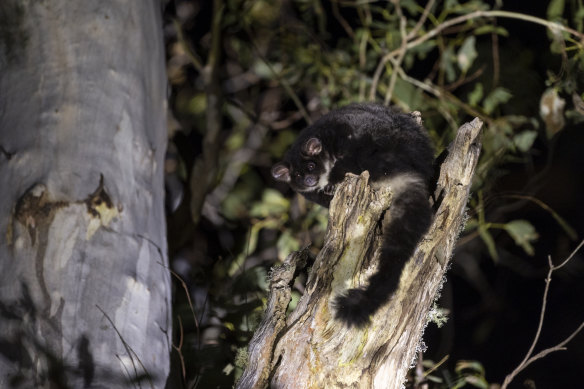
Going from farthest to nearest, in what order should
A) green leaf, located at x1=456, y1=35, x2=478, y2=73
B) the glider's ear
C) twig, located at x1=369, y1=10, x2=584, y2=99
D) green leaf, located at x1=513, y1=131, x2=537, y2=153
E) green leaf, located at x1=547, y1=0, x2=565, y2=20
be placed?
green leaf, located at x1=456, y1=35, x2=478, y2=73 → green leaf, located at x1=513, y1=131, x2=537, y2=153 → green leaf, located at x1=547, y1=0, x2=565, y2=20 → twig, located at x1=369, y1=10, x2=584, y2=99 → the glider's ear

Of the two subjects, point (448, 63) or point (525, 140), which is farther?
point (448, 63)

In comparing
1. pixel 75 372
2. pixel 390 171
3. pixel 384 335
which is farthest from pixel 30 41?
pixel 384 335

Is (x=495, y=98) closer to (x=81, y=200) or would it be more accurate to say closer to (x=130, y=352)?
(x=81, y=200)

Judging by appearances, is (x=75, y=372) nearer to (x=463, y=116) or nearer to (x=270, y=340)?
(x=270, y=340)

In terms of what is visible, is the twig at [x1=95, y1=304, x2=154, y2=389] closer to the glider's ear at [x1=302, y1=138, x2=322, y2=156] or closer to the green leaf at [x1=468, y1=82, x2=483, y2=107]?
the glider's ear at [x1=302, y1=138, x2=322, y2=156]

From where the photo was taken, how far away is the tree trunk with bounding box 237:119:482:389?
2.15 meters

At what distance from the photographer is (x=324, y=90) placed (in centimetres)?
543

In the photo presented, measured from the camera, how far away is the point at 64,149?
2.84 metres

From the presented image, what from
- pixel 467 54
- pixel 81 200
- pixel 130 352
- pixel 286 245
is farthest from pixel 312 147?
pixel 467 54

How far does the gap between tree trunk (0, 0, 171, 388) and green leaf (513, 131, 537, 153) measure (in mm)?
2853

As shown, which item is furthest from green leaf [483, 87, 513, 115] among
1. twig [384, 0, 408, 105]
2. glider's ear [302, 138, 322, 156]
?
glider's ear [302, 138, 322, 156]

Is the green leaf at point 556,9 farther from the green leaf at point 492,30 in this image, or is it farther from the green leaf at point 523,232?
the green leaf at point 523,232

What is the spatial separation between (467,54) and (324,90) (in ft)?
4.40

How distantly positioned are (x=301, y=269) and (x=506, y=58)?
3.58 m
